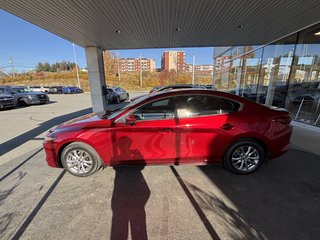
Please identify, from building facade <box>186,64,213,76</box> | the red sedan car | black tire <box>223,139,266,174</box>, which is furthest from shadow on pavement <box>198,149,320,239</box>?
building facade <box>186,64,213,76</box>

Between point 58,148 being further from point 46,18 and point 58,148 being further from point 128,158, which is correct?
point 46,18

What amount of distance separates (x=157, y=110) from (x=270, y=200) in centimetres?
227

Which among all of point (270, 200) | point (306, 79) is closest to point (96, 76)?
point (270, 200)

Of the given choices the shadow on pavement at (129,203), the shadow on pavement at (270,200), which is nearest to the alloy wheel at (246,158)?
the shadow on pavement at (270,200)

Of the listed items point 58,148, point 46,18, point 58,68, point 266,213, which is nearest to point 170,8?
point 46,18

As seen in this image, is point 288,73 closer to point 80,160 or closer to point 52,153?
point 80,160

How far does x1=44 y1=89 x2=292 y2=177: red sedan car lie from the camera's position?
3.12 metres

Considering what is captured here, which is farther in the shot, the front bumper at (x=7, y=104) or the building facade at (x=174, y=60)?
the building facade at (x=174, y=60)

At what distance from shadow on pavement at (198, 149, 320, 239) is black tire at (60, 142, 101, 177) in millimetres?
1830

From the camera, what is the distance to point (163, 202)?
2613 mm

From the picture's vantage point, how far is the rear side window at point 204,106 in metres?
3.18

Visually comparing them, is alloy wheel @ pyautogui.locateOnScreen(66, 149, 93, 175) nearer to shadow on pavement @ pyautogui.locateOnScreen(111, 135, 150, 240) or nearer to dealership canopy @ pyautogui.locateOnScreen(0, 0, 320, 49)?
shadow on pavement @ pyautogui.locateOnScreen(111, 135, 150, 240)

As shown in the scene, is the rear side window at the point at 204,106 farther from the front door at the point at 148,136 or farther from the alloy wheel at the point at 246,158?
the alloy wheel at the point at 246,158

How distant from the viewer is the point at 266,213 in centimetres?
236
